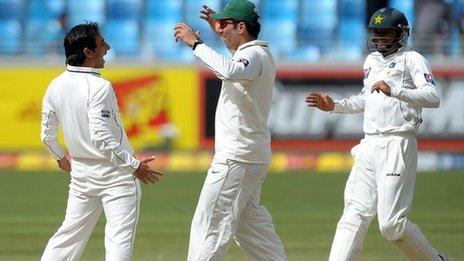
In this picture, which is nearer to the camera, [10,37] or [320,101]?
[320,101]

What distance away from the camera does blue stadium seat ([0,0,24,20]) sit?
23391 mm

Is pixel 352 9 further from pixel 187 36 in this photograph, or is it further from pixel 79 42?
pixel 187 36

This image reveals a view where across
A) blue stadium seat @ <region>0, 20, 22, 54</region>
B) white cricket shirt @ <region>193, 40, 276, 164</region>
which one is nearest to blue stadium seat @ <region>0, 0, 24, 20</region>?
blue stadium seat @ <region>0, 20, 22, 54</region>

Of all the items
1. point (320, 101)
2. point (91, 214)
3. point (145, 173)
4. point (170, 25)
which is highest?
point (320, 101)

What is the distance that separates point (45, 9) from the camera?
2334 cm

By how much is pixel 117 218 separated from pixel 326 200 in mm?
8159

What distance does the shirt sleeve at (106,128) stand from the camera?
7367mm

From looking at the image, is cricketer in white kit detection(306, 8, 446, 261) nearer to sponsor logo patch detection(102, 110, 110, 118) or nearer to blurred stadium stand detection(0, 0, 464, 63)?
sponsor logo patch detection(102, 110, 110, 118)

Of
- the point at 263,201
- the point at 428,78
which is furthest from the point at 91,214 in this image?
the point at 263,201

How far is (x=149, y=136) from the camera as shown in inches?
786

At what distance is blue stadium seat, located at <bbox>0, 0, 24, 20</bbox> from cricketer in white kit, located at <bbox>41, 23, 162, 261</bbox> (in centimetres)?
1606

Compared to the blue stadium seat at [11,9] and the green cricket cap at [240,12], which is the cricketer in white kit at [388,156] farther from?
the blue stadium seat at [11,9]

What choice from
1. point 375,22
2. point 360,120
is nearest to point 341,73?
point 360,120

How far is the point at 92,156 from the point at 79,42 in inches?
26.5
